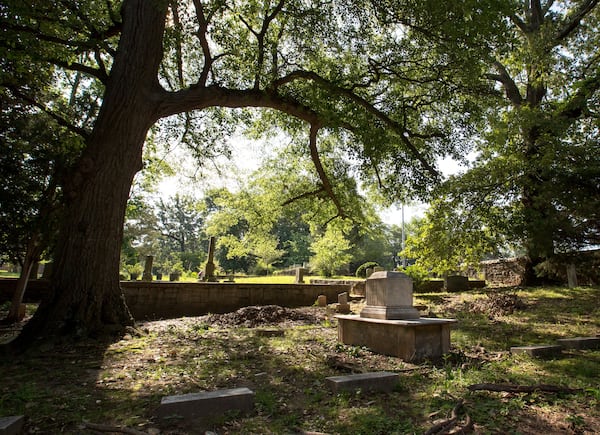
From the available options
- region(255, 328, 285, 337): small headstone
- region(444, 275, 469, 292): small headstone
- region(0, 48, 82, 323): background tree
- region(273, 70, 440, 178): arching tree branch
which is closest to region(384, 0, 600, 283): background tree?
region(273, 70, 440, 178): arching tree branch

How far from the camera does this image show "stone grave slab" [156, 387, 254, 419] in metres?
3.08

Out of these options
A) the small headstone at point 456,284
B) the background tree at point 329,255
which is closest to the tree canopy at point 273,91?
the small headstone at point 456,284

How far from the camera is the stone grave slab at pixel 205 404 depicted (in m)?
3.08

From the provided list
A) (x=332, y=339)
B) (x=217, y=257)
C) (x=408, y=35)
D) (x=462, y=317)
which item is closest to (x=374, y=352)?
(x=332, y=339)

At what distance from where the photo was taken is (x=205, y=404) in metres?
3.17

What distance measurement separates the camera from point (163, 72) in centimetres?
1070

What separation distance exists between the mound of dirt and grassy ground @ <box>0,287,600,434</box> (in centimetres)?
165

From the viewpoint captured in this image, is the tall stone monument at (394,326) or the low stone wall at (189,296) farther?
the low stone wall at (189,296)

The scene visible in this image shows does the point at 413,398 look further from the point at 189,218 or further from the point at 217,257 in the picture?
the point at 189,218

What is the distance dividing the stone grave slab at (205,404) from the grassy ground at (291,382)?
11 cm

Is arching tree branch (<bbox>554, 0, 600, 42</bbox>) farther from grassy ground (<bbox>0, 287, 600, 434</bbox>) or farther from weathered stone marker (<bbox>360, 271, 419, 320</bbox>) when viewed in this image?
weathered stone marker (<bbox>360, 271, 419, 320</bbox>)

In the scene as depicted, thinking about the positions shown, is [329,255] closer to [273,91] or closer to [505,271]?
[505,271]

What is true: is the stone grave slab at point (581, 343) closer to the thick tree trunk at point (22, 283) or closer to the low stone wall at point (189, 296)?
the low stone wall at point (189, 296)

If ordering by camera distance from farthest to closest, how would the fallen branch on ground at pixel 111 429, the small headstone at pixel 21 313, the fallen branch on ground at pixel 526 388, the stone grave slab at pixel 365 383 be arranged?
1. the small headstone at pixel 21 313
2. the stone grave slab at pixel 365 383
3. the fallen branch on ground at pixel 526 388
4. the fallen branch on ground at pixel 111 429
